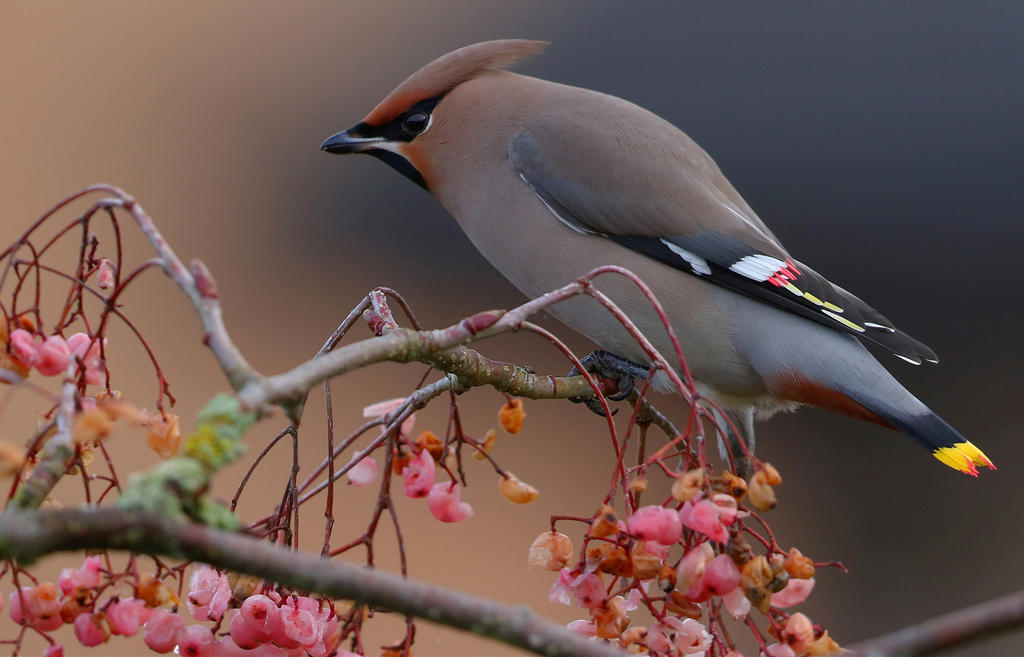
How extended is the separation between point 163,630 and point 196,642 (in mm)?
35

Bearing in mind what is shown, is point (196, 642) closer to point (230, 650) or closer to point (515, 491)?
point (230, 650)

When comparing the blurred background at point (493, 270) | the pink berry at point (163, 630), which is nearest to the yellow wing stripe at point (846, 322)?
the blurred background at point (493, 270)

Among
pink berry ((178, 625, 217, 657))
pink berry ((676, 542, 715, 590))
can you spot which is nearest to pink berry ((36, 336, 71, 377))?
pink berry ((178, 625, 217, 657))

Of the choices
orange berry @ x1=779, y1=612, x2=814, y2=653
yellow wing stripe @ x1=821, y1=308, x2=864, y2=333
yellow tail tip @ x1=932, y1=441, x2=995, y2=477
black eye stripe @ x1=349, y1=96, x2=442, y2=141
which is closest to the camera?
orange berry @ x1=779, y1=612, x2=814, y2=653

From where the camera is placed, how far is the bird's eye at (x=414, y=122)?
2617mm

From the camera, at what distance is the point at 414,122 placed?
262cm

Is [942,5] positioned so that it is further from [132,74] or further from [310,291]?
[132,74]

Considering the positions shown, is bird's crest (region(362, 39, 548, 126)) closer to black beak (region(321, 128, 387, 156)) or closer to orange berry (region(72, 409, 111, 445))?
black beak (region(321, 128, 387, 156))

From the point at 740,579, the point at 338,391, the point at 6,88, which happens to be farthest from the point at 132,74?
the point at 740,579

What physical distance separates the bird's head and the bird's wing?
186 mm

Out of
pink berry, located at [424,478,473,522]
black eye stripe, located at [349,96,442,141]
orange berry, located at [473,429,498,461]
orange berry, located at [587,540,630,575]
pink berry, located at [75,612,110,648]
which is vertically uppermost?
black eye stripe, located at [349,96,442,141]

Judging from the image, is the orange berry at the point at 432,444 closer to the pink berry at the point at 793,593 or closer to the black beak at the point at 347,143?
the pink berry at the point at 793,593

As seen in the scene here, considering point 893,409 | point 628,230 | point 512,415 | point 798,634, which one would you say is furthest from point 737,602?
point 628,230

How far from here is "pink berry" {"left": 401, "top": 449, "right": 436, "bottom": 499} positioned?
129cm
